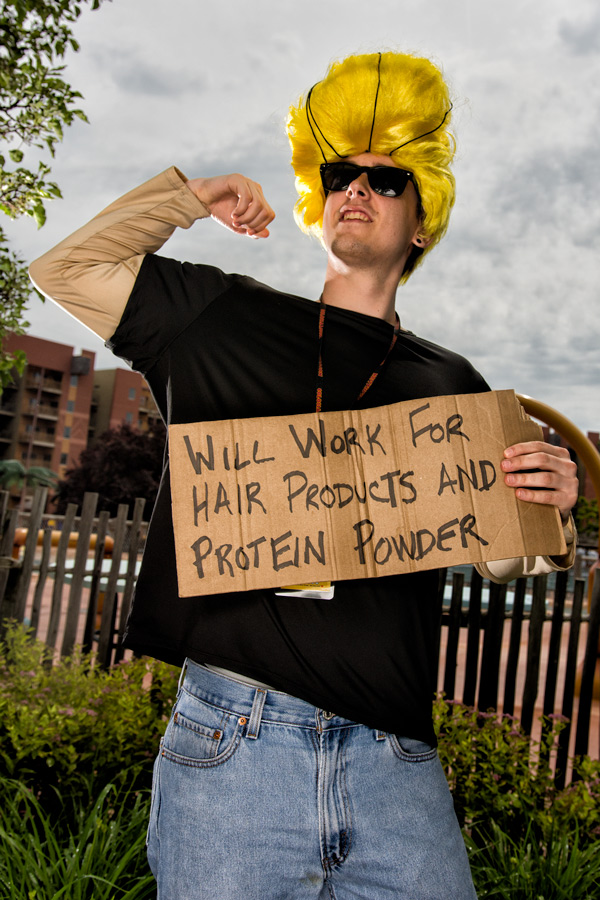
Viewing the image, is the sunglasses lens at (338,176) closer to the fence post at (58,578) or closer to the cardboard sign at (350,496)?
the cardboard sign at (350,496)

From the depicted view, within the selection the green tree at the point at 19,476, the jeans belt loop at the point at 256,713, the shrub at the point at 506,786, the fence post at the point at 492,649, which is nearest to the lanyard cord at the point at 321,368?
the jeans belt loop at the point at 256,713

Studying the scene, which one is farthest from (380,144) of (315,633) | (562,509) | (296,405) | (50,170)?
(50,170)

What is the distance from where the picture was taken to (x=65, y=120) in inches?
139

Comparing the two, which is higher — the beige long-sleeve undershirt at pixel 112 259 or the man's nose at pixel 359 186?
the man's nose at pixel 359 186

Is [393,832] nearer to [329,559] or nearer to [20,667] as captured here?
[329,559]

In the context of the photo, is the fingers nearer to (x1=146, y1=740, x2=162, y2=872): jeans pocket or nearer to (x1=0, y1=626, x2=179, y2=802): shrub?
(x1=146, y1=740, x2=162, y2=872): jeans pocket

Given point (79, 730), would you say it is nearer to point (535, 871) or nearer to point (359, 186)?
point (535, 871)

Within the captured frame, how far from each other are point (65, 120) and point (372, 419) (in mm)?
2887

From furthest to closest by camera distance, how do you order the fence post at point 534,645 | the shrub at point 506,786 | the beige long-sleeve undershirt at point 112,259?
the fence post at point 534,645 → the shrub at point 506,786 → the beige long-sleeve undershirt at point 112,259

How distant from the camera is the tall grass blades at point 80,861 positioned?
2.42 m

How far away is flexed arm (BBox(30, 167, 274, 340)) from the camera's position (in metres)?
1.55

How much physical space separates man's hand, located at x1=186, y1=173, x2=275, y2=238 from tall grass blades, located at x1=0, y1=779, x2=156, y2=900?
6.66 ft

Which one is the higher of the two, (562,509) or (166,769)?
(562,509)

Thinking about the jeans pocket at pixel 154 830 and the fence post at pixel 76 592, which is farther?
the fence post at pixel 76 592
